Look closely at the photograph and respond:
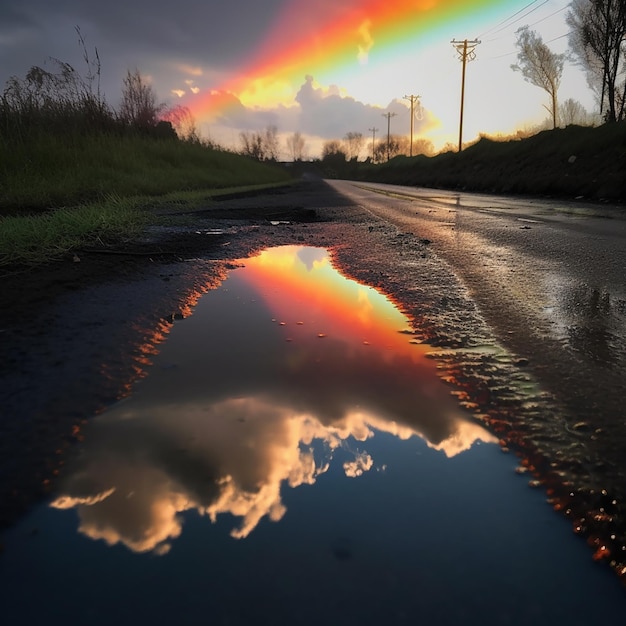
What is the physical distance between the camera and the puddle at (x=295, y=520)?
2.65 feet

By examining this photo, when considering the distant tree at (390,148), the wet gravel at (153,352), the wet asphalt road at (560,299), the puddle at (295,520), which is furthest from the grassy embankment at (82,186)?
the distant tree at (390,148)

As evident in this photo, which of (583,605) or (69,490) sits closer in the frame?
(583,605)

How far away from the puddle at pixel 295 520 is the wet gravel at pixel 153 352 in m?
0.07

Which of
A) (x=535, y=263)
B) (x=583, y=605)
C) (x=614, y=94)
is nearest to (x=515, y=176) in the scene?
(x=614, y=94)

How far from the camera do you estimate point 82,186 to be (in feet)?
26.4

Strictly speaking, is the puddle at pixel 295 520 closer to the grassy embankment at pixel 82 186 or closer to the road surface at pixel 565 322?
the road surface at pixel 565 322

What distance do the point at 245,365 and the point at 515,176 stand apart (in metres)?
21.3

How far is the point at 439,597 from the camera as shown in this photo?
0.82 metres

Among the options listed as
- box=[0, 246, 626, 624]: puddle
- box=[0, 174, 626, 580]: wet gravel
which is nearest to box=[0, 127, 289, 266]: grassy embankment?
box=[0, 174, 626, 580]: wet gravel

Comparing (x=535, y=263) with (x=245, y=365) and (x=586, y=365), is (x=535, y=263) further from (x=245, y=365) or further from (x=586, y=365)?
(x=245, y=365)

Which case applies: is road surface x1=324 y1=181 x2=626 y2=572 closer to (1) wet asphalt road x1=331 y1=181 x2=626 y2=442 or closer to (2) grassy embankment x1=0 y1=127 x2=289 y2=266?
(1) wet asphalt road x1=331 y1=181 x2=626 y2=442

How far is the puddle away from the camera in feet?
2.65

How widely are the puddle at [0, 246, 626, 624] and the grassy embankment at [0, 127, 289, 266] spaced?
2.49m

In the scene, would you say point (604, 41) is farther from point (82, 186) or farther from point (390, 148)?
point (390, 148)
